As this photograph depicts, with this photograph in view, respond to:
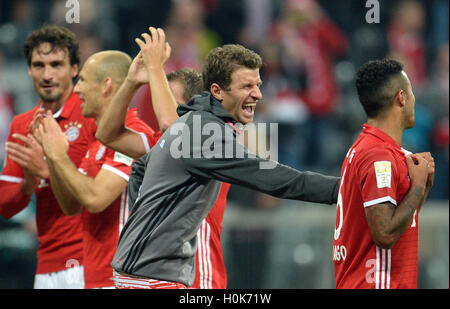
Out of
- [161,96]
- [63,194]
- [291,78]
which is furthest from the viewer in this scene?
[291,78]

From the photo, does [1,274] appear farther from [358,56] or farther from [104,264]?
[358,56]

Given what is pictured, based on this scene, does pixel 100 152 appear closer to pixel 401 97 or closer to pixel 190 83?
pixel 190 83

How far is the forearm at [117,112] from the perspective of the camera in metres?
5.28

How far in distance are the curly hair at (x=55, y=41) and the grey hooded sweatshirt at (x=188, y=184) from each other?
7.29 feet

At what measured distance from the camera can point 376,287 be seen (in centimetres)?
436

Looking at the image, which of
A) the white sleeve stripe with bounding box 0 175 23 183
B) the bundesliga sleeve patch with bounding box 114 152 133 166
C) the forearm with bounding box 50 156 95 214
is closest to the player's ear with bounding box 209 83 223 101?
the bundesliga sleeve patch with bounding box 114 152 133 166

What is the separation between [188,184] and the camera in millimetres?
4465

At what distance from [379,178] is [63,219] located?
2.86m

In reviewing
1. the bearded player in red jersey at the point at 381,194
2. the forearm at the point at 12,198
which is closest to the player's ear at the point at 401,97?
the bearded player in red jersey at the point at 381,194

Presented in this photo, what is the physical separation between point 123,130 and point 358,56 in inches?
239

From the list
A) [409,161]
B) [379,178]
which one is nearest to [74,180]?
[379,178]

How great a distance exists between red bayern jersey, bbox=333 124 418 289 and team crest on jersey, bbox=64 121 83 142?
2.49 meters

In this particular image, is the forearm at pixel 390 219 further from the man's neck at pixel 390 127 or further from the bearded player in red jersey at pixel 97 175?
the bearded player in red jersey at pixel 97 175

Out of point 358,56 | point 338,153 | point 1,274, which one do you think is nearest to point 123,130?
point 1,274
